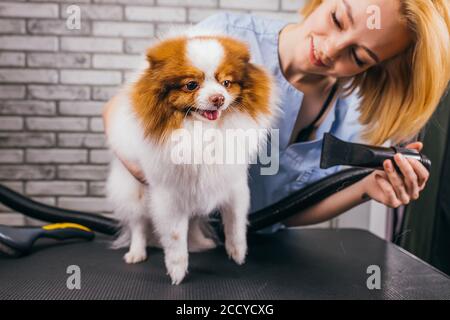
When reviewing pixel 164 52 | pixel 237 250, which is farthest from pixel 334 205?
pixel 164 52

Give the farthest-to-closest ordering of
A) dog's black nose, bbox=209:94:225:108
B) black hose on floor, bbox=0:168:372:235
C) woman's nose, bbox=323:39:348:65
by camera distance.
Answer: black hose on floor, bbox=0:168:372:235 → woman's nose, bbox=323:39:348:65 → dog's black nose, bbox=209:94:225:108

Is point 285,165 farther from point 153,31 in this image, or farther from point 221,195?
point 153,31

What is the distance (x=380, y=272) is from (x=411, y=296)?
0.09 m

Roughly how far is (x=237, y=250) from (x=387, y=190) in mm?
265

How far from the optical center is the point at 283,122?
0.70m

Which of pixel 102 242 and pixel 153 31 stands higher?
pixel 153 31

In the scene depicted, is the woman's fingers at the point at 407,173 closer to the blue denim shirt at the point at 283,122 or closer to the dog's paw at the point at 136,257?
the blue denim shirt at the point at 283,122

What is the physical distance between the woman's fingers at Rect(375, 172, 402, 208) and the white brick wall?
334mm

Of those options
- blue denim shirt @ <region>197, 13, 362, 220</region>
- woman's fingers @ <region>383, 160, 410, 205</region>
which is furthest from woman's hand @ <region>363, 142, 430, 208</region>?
blue denim shirt @ <region>197, 13, 362, 220</region>

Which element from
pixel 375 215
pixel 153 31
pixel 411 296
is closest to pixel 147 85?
pixel 153 31

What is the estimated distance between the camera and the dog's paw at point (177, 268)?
61 cm

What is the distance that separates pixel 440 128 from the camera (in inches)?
31.5

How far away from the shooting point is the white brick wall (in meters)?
0.71

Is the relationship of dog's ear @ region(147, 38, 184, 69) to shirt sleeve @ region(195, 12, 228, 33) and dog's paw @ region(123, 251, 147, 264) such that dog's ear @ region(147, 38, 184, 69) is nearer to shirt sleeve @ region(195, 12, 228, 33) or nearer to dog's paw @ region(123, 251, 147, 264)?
shirt sleeve @ region(195, 12, 228, 33)
